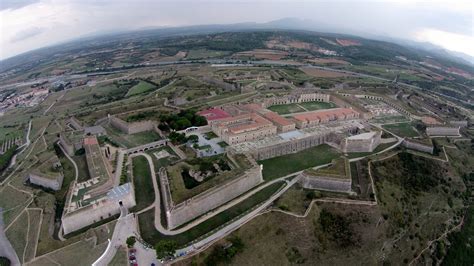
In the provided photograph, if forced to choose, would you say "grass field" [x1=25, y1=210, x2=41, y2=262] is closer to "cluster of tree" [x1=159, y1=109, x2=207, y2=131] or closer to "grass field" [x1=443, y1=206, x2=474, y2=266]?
"cluster of tree" [x1=159, y1=109, x2=207, y2=131]

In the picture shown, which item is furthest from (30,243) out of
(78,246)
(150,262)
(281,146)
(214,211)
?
(281,146)

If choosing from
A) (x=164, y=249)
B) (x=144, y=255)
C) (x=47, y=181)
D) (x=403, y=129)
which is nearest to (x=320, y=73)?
(x=403, y=129)

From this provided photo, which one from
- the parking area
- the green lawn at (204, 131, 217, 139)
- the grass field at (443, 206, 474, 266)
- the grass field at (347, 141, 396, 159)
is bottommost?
the grass field at (443, 206, 474, 266)

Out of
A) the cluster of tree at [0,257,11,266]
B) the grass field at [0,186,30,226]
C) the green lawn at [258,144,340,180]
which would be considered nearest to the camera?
the cluster of tree at [0,257,11,266]

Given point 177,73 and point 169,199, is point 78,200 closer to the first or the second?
point 169,199

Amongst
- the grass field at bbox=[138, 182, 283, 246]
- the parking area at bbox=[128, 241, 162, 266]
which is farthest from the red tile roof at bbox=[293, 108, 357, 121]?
the parking area at bbox=[128, 241, 162, 266]

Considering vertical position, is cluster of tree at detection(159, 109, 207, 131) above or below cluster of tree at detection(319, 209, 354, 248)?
above

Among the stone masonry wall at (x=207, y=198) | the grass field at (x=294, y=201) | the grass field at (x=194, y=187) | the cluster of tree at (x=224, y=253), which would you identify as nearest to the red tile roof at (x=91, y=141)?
the stone masonry wall at (x=207, y=198)

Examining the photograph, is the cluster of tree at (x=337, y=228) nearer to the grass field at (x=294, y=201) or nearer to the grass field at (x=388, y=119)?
the grass field at (x=294, y=201)
